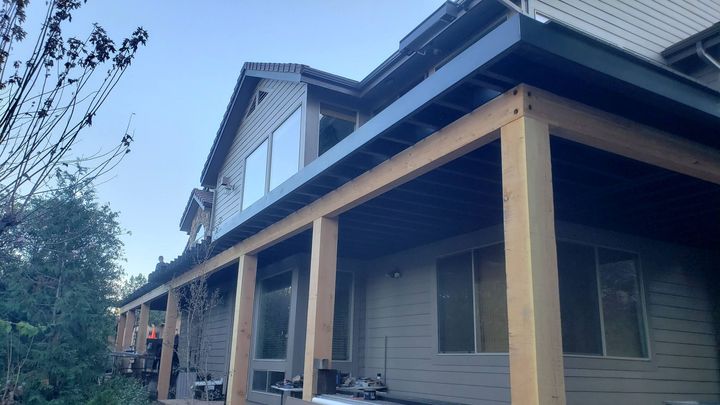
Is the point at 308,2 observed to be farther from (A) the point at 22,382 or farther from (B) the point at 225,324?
(A) the point at 22,382

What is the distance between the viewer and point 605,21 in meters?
7.02

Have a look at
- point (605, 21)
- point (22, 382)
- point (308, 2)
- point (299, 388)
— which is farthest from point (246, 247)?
point (308, 2)

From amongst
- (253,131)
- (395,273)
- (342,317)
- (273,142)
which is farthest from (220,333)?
(395,273)

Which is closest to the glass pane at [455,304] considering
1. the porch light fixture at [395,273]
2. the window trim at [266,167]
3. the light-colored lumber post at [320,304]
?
the porch light fixture at [395,273]

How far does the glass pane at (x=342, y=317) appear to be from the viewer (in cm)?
869

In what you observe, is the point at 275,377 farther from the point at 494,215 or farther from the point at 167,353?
the point at 494,215

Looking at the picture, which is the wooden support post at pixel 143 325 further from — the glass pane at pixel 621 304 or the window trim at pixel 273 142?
the glass pane at pixel 621 304

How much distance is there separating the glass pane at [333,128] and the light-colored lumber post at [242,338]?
7.27ft

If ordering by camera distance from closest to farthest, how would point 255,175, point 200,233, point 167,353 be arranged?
point 255,175 < point 167,353 < point 200,233

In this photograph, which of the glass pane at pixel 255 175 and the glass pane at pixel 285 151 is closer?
the glass pane at pixel 285 151

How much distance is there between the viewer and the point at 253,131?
11.0 meters

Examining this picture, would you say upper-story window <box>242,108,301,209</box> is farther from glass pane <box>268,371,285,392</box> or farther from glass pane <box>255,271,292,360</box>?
glass pane <box>268,371,285,392</box>

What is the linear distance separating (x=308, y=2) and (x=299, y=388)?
9.11 metres

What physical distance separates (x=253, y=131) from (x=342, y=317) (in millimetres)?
4249
